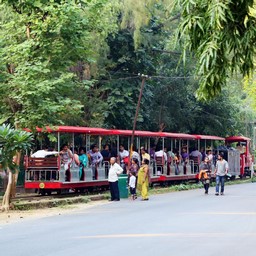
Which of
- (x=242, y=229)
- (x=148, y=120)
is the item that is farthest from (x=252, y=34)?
(x=148, y=120)

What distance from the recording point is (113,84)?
37.1 m

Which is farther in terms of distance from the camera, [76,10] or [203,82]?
[76,10]

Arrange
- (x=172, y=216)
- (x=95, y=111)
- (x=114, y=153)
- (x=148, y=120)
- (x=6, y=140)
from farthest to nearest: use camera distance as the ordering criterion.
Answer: (x=148, y=120), (x=95, y=111), (x=114, y=153), (x=6, y=140), (x=172, y=216)

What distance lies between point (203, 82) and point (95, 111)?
2775 centimetres

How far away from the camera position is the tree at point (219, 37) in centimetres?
737

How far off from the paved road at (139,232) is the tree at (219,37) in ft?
16.6

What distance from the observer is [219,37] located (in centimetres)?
743

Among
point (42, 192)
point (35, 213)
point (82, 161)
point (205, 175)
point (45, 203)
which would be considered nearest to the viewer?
point (35, 213)

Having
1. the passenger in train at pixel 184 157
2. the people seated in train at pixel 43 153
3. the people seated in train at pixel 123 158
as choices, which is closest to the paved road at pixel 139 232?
the people seated in train at pixel 43 153

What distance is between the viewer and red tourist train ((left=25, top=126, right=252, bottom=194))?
27906 mm

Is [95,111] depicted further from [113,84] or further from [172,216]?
[172,216]

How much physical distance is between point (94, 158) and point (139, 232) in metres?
15.6

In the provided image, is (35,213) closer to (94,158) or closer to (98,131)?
(98,131)

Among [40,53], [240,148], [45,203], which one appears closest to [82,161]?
[45,203]
